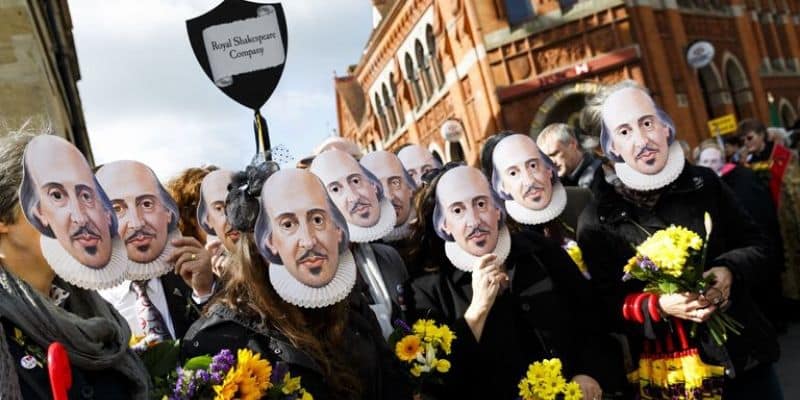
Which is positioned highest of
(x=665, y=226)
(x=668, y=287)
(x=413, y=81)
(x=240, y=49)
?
(x=413, y=81)

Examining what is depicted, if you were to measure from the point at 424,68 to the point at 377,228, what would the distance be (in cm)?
2359

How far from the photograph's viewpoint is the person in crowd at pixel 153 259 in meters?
3.01

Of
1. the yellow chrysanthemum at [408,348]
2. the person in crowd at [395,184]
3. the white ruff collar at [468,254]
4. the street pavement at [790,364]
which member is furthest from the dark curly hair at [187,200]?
the street pavement at [790,364]

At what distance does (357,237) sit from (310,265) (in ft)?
3.28

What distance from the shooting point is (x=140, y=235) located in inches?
119

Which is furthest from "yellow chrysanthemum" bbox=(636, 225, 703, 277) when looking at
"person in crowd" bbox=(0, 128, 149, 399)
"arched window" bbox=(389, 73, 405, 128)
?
"arched window" bbox=(389, 73, 405, 128)

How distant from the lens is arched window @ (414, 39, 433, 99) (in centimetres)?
2669

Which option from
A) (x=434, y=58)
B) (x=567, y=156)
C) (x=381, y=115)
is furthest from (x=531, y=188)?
(x=381, y=115)

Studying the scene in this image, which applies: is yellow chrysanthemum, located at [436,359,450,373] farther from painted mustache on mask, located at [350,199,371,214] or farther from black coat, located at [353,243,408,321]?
painted mustache on mask, located at [350,199,371,214]

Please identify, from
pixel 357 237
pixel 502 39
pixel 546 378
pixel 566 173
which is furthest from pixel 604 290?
pixel 502 39

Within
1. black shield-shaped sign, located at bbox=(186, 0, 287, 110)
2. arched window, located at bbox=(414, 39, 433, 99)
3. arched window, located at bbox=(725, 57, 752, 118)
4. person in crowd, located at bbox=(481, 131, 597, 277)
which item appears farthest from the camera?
arched window, located at bbox=(414, 39, 433, 99)

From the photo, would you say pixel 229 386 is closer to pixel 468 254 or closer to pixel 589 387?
pixel 468 254

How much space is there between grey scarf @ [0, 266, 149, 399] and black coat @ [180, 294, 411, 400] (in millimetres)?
262

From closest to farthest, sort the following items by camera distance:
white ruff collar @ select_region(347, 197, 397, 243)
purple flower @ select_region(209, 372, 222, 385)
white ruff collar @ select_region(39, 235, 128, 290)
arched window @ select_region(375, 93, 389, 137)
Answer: white ruff collar @ select_region(39, 235, 128, 290) < purple flower @ select_region(209, 372, 222, 385) < white ruff collar @ select_region(347, 197, 397, 243) < arched window @ select_region(375, 93, 389, 137)
